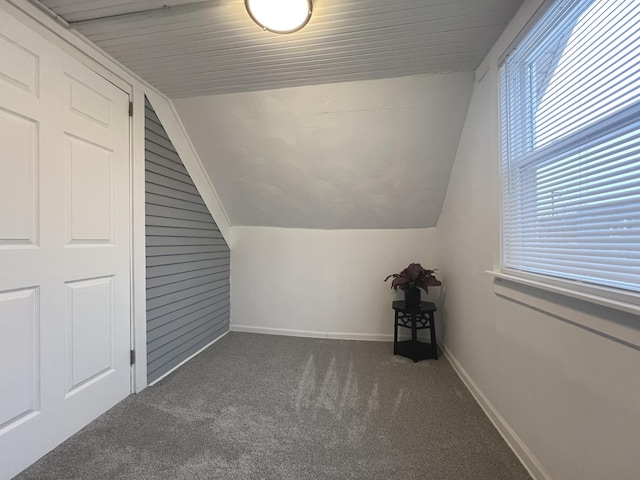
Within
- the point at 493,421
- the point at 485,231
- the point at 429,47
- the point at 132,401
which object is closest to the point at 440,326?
the point at 493,421

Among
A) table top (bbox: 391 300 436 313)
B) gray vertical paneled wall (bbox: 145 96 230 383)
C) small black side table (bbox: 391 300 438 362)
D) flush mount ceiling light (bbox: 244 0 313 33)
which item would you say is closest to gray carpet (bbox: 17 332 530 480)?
small black side table (bbox: 391 300 438 362)

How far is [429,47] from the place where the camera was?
1.65m

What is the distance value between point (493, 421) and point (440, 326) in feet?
3.99

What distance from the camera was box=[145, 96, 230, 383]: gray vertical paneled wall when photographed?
80.7 inches

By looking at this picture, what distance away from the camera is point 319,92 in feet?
6.81

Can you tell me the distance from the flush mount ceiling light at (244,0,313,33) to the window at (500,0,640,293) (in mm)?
1053

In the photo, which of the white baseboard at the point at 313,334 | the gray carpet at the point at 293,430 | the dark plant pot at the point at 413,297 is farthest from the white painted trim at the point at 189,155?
the dark plant pot at the point at 413,297

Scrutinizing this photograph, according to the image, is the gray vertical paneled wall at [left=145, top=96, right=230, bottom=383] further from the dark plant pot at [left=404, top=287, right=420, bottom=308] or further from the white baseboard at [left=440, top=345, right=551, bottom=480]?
the white baseboard at [left=440, top=345, right=551, bottom=480]

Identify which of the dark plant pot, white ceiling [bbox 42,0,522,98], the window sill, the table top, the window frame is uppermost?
white ceiling [bbox 42,0,522,98]

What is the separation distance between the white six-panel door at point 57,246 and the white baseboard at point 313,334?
1.44 metres

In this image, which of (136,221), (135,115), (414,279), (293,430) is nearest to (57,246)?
(136,221)

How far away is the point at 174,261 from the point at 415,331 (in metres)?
2.12

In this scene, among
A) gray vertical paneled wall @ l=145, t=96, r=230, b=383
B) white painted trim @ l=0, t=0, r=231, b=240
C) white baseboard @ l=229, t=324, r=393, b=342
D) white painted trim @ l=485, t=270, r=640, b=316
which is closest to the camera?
white painted trim @ l=485, t=270, r=640, b=316

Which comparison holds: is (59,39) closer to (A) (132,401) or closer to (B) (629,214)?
(A) (132,401)
